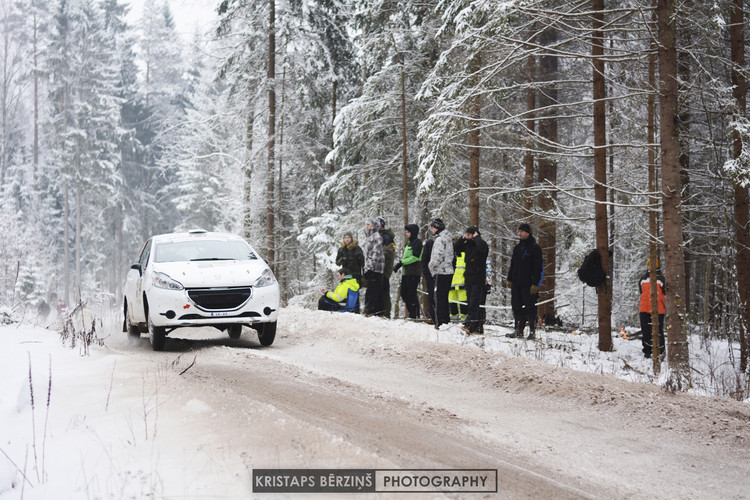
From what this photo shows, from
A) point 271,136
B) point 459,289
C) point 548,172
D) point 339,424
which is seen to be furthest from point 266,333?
point 271,136

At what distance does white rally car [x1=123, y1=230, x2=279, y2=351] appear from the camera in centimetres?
943

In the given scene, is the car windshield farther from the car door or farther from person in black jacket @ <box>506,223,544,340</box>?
person in black jacket @ <box>506,223,544,340</box>

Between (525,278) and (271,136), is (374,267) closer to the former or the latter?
(525,278)

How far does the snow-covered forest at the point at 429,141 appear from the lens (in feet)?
35.8

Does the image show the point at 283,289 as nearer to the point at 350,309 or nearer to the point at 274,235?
the point at 274,235

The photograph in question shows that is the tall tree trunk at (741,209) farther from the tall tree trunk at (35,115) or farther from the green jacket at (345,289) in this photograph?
the tall tree trunk at (35,115)

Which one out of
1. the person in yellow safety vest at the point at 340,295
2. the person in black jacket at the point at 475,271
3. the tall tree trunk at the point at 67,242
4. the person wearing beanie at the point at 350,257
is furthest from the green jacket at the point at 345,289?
the tall tree trunk at the point at 67,242

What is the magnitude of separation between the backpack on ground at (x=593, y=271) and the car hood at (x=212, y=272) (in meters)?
6.34

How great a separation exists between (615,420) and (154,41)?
66.2 metres

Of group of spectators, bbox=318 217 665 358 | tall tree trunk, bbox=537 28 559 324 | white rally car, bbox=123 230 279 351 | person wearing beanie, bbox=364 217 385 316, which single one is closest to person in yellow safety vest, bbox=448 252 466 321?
group of spectators, bbox=318 217 665 358

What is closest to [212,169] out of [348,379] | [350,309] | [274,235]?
[274,235]

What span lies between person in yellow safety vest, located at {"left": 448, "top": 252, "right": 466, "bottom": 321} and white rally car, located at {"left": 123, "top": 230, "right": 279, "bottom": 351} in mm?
4832

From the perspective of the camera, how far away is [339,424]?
552cm

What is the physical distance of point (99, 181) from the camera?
49562 mm
